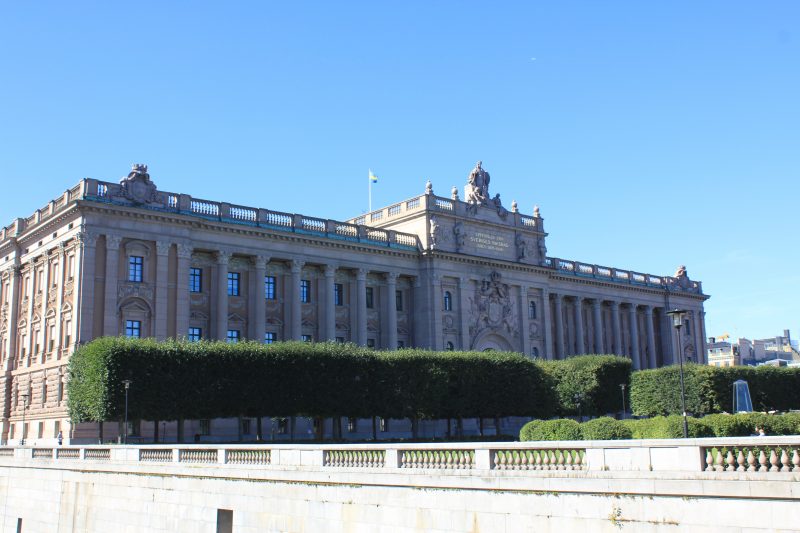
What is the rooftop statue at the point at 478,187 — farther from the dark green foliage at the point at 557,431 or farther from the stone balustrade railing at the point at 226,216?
the dark green foliage at the point at 557,431

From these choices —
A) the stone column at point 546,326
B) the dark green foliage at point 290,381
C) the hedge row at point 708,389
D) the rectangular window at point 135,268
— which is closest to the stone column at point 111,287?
the rectangular window at point 135,268

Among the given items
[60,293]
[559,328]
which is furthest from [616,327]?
[60,293]

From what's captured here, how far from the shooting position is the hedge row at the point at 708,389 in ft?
227

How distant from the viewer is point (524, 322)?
269 ft

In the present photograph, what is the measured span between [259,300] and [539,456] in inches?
1877

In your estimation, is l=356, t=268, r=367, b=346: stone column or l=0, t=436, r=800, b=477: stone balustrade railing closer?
l=0, t=436, r=800, b=477: stone balustrade railing

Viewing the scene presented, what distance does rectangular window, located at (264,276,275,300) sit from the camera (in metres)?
66.2

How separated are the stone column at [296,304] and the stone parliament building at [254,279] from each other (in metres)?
0.11

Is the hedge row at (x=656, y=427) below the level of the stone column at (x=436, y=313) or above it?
below

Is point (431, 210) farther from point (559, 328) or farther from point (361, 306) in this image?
point (559, 328)

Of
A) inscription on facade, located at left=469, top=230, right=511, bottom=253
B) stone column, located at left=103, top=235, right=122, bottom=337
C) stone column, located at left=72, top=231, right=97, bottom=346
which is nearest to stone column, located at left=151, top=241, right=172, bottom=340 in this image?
stone column, located at left=103, top=235, right=122, bottom=337

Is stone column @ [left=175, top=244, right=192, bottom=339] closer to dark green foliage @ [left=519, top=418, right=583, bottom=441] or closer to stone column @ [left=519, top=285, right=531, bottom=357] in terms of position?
dark green foliage @ [left=519, top=418, right=583, bottom=441]

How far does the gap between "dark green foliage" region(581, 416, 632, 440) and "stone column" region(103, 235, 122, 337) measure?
33.8m

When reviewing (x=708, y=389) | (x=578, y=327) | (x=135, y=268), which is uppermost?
(x=135, y=268)
